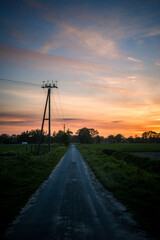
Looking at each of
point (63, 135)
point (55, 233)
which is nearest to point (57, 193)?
point (55, 233)

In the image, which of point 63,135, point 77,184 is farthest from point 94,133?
point 77,184

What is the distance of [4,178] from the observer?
11086 mm

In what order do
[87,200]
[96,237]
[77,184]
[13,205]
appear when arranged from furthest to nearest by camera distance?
[77,184] < [87,200] < [13,205] < [96,237]

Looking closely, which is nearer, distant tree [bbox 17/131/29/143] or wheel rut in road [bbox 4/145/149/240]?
wheel rut in road [bbox 4/145/149/240]

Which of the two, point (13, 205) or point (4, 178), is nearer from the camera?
point (13, 205)

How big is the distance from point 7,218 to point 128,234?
4.26 m

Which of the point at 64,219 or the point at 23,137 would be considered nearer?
the point at 64,219

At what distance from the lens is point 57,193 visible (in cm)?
874

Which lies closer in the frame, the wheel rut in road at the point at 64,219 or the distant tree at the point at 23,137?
the wheel rut in road at the point at 64,219

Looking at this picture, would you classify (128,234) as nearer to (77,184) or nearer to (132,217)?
(132,217)

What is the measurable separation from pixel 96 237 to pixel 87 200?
3.20m

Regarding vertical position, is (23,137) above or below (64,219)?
above

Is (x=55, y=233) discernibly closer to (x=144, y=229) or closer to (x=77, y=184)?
(x=144, y=229)

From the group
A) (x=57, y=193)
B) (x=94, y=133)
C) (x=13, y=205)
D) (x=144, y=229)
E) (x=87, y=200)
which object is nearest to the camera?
(x=144, y=229)
